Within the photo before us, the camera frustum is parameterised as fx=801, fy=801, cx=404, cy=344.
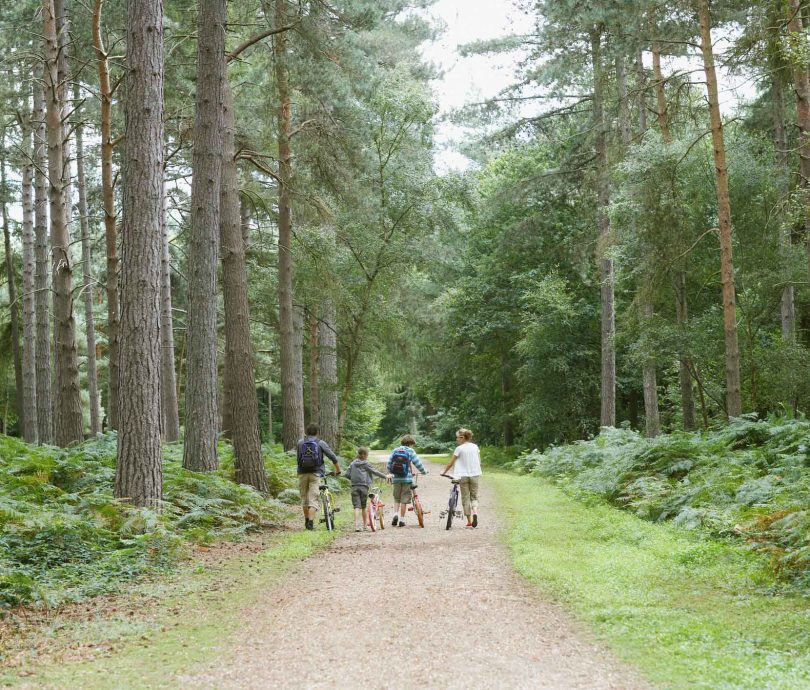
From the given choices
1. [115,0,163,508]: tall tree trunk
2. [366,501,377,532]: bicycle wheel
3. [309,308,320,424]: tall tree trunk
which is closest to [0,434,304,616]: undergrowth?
[115,0,163,508]: tall tree trunk

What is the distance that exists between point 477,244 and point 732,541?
2791 centimetres

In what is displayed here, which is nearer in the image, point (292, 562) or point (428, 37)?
point (292, 562)

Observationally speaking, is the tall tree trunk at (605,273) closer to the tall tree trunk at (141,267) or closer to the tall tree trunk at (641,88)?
the tall tree trunk at (641,88)

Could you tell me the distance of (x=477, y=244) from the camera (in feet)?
118

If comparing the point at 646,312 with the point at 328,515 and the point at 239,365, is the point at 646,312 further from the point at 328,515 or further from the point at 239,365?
the point at 328,515

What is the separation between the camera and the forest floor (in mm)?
4902

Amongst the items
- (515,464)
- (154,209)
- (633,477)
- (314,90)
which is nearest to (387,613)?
(154,209)

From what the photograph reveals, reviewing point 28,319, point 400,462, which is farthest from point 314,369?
point 400,462

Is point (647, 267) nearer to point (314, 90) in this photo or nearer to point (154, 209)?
point (314, 90)

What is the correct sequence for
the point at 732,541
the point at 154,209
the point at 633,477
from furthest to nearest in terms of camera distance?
the point at 633,477 < the point at 154,209 < the point at 732,541

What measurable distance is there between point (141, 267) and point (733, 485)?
321 inches

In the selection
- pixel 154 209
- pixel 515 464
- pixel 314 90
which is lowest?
pixel 515 464

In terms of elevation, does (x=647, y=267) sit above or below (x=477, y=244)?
below

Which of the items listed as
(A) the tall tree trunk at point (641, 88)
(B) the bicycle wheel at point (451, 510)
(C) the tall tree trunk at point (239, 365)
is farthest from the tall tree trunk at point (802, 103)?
(C) the tall tree trunk at point (239, 365)
